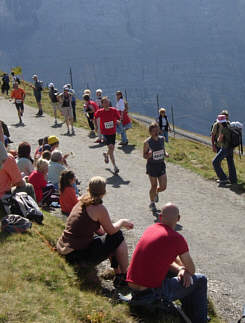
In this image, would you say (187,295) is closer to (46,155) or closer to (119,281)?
(119,281)

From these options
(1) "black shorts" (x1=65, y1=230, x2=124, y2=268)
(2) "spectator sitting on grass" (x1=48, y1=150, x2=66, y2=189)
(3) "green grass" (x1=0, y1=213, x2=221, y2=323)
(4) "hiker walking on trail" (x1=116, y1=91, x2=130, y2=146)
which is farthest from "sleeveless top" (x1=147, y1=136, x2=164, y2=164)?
(4) "hiker walking on trail" (x1=116, y1=91, x2=130, y2=146)

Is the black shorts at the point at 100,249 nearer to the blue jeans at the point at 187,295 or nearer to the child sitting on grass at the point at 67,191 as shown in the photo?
the blue jeans at the point at 187,295

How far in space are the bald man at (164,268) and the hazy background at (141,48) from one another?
6547 inches

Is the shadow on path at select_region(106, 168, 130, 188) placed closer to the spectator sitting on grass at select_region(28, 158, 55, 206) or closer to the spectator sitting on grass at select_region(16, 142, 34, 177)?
the spectator sitting on grass at select_region(16, 142, 34, 177)

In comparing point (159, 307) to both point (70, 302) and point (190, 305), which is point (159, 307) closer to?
point (190, 305)

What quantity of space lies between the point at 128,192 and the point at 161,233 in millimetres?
6052

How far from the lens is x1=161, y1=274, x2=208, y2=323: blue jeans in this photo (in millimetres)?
4684

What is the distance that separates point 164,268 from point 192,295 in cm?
51

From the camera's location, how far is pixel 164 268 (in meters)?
4.61

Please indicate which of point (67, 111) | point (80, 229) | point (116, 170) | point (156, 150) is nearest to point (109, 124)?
point (116, 170)

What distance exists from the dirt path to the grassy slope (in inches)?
42.7

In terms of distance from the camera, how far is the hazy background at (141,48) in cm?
17675

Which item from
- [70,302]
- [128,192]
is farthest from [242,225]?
[70,302]

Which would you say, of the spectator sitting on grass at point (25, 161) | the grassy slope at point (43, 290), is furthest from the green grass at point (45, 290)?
the spectator sitting on grass at point (25, 161)
